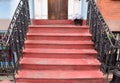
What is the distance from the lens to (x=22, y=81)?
14.3ft

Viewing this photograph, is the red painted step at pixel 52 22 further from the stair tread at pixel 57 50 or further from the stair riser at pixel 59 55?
the stair riser at pixel 59 55

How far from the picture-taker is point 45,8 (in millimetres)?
6641

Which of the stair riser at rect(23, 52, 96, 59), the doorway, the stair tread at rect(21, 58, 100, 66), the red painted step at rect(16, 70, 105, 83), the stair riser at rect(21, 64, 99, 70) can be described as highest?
the doorway

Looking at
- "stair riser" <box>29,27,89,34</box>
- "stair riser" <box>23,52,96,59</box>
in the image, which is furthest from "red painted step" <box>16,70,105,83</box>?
"stair riser" <box>29,27,89,34</box>

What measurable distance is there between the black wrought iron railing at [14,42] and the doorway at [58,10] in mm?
1304

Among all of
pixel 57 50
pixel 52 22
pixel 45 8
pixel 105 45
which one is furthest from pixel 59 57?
pixel 45 8

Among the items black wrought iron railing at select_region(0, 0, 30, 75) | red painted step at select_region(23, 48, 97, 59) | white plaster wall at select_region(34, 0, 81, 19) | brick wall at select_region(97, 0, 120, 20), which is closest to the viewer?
black wrought iron railing at select_region(0, 0, 30, 75)

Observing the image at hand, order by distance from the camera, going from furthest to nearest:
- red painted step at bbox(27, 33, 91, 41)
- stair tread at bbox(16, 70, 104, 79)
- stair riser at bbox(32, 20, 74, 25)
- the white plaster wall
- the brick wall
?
the white plaster wall
stair riser at bbox(32, 20, 74, 25)
the brick wall
red painted step at bbox(27, 33, 91, 41)
stair tread at bbox(16, 70, 104, 79)

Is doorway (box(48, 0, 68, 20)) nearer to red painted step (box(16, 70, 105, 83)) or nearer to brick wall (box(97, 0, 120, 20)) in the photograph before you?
brick wall (box(97, 0, 120, 20))

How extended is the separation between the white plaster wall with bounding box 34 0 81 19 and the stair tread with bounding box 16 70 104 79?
8.08ft

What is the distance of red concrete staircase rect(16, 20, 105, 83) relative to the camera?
436 cm

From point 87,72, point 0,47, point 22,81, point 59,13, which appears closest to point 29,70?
point 22,81

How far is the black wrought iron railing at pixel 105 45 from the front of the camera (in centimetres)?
439

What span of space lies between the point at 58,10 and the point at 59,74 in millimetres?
2799
